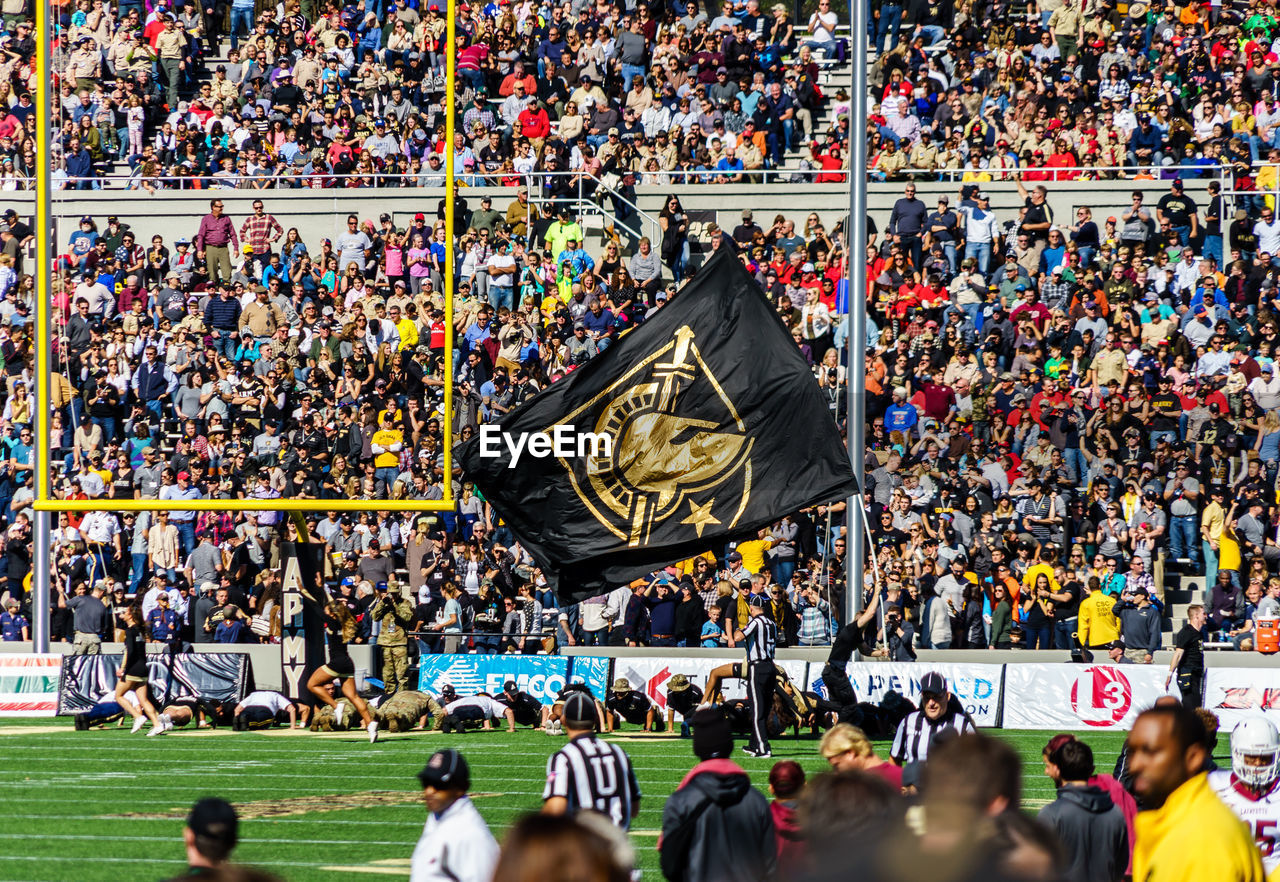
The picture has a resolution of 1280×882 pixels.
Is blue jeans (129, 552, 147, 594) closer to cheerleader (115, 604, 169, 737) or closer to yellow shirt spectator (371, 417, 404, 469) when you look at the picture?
yellow shirt spectator (371, 417, 404, 469)

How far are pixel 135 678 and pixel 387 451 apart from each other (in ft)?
18.2

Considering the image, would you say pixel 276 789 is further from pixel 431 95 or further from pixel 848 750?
pixel 431 95

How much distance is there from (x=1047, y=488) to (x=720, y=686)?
544 cm

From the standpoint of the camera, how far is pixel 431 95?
102 feet

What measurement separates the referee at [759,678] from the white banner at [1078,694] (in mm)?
3682

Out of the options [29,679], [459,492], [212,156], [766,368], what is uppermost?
[212,156]

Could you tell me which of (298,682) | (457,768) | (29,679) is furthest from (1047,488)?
(457,768)

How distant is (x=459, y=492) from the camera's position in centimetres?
2536

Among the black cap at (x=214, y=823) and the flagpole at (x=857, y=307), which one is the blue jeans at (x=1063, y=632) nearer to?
the flagpole at (x=857, y=307)

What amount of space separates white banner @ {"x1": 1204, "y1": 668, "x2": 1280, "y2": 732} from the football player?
12.6 meters

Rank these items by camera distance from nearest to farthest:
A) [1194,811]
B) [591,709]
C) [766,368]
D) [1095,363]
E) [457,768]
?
[1194,811], [457,768], [591,709], [766,368], [1095,363]

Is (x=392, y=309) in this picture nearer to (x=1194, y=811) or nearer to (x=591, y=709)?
(x=591, y=709)

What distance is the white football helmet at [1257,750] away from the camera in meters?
6.52

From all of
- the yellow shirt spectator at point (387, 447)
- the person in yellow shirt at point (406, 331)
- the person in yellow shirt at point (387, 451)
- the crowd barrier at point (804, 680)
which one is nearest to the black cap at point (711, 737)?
the crowd barrier at point (804, 680)
